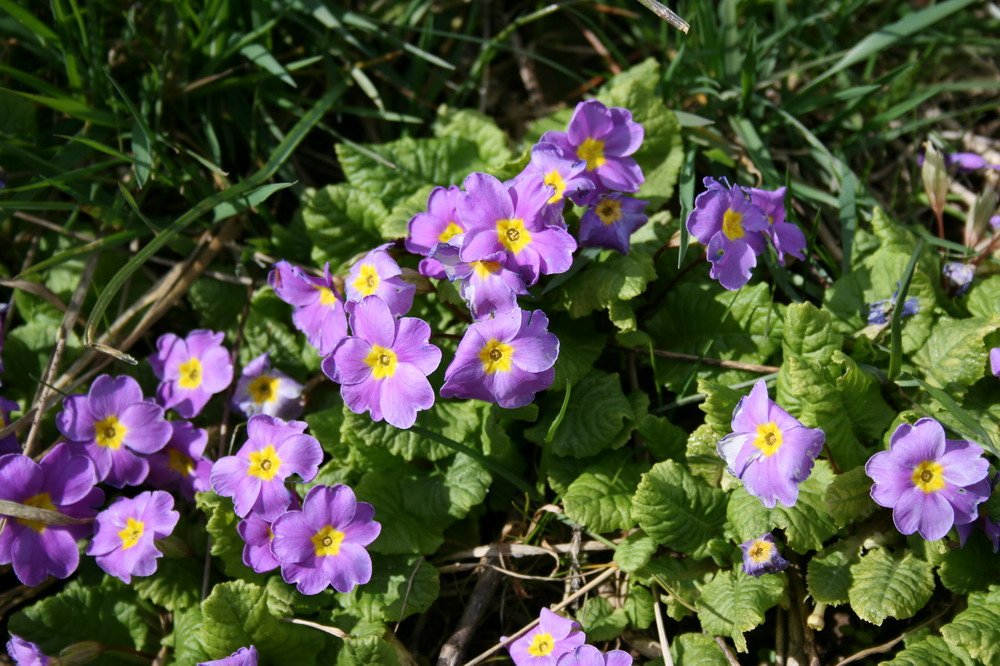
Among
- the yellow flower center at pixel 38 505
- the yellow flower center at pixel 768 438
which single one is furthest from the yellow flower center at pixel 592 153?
the yellow flower center at pixel 38 505

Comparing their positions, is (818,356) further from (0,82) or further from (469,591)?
(0,82)

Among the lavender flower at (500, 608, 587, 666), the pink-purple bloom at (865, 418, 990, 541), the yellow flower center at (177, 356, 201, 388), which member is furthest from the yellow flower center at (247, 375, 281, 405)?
the pink-purple bloom at (865, 418, 990, 541)

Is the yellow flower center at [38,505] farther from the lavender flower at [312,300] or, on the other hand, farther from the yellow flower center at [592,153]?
the yellow flower center at [592,153]

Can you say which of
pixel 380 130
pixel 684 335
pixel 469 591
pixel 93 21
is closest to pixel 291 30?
pixel 380 130

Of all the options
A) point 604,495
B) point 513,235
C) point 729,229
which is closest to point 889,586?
point 604,495

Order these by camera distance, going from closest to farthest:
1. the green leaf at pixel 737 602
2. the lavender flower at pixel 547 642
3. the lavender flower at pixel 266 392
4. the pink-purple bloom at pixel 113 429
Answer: the green leaf at pixel 737 602 → the lavender flower at pixel 547 642 → the pink-purple bloom at pixel 113 429 → the lavender flower at pixel 266 392

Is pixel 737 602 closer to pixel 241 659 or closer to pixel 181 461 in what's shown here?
pixel 241 659

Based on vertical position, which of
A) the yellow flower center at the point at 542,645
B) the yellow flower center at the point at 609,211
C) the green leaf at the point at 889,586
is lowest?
the yellow flower center at the point at 542,645
